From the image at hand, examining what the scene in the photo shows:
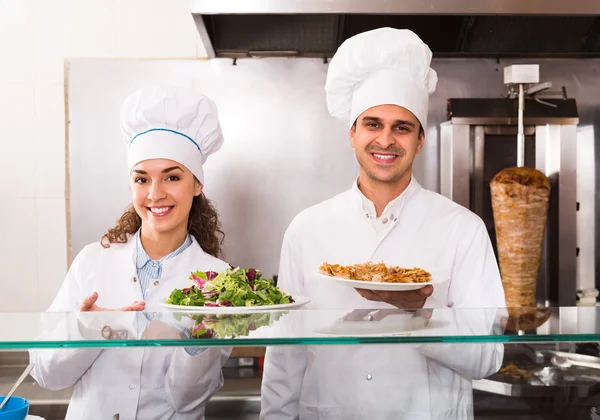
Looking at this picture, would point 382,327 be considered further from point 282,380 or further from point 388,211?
point 388,211

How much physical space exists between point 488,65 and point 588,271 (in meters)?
1.19

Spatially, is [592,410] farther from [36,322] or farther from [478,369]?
[36,322]

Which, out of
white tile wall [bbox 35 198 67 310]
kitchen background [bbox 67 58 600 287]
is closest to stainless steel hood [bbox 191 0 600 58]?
kitchen background [bbox 67 58 600 287]

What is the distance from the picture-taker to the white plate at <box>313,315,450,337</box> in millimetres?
1026

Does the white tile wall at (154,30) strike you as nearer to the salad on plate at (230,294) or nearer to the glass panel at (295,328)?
the salad on plate at (230,294)

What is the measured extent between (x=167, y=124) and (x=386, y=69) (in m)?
0.73

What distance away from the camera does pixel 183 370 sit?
3.62ft

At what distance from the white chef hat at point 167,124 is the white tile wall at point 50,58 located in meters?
1.49

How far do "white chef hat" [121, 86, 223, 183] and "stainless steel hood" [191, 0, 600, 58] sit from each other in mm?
788

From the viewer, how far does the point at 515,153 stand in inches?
126

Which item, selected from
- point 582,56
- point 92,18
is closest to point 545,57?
point 582,56

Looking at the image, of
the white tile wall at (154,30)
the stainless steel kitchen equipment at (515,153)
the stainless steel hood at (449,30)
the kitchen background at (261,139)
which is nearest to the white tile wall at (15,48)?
the kitchen background at (261,139)


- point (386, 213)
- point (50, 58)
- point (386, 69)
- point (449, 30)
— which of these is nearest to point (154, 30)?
point (50, 58)

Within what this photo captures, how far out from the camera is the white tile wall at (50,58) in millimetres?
3389
